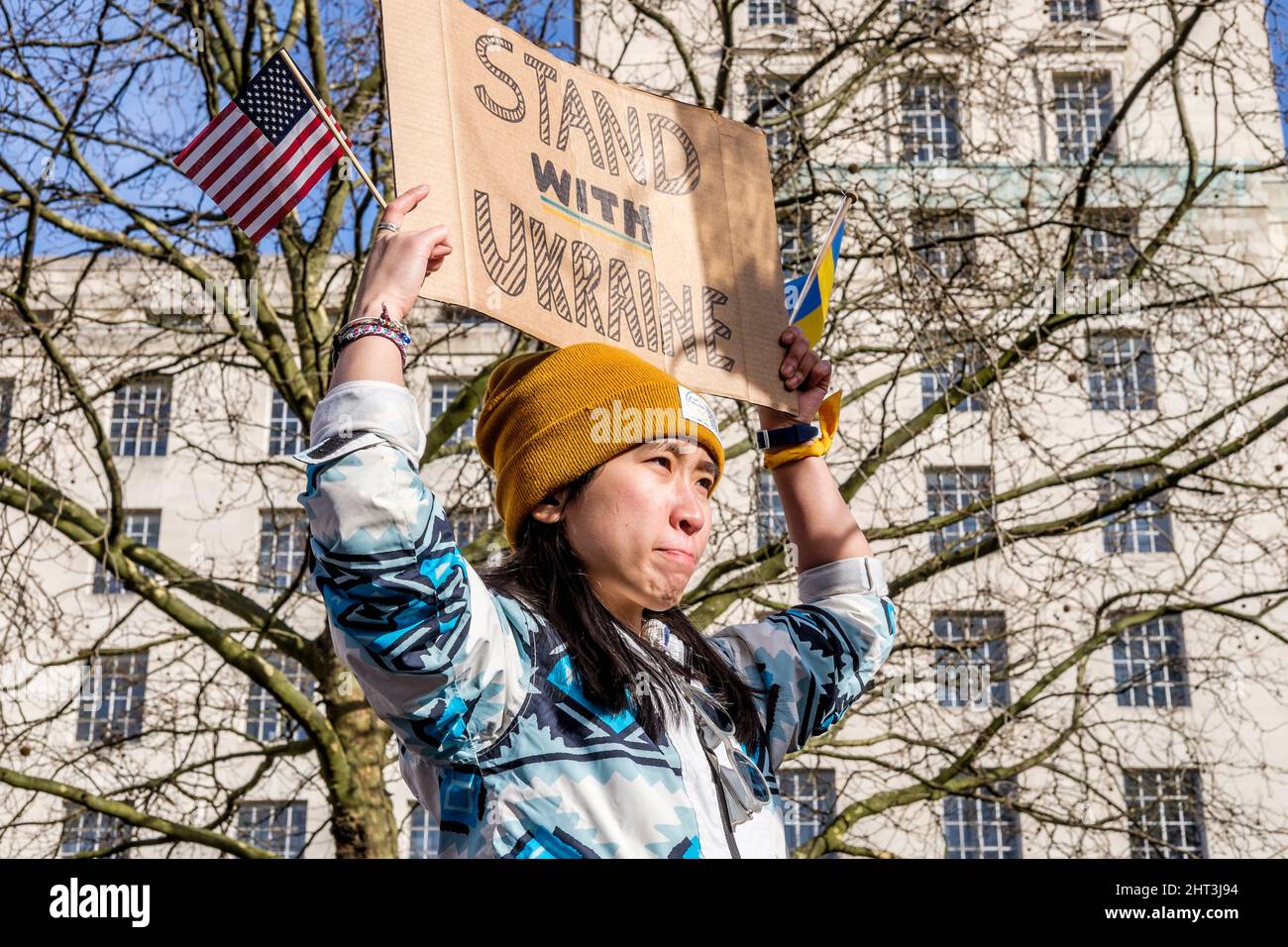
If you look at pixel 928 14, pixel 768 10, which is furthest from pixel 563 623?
pixel 768 10

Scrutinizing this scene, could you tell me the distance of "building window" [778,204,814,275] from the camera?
7.31 metres

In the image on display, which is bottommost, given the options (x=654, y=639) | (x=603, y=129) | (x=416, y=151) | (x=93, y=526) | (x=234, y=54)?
(x=654, y=639)

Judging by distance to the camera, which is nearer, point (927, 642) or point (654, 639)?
point (654, 639)

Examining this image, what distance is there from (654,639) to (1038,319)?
5132 millimetres

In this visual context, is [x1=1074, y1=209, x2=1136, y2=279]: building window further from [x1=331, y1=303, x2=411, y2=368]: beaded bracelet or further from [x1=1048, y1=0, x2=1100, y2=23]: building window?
[x1=331, y1=303, x2=411, y2=368]: beaded bracelet

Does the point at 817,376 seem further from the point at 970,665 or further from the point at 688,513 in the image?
the point at 970,665

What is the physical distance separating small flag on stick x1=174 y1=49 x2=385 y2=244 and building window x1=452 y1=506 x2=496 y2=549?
419 cm

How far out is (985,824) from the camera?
9383 millimetres

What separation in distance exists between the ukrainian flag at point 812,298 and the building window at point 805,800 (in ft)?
3.29

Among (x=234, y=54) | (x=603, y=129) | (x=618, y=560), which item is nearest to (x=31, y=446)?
(x=234, y=54)

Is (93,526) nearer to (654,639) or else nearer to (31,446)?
(31,446)

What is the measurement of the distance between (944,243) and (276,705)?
6225 millimetres
